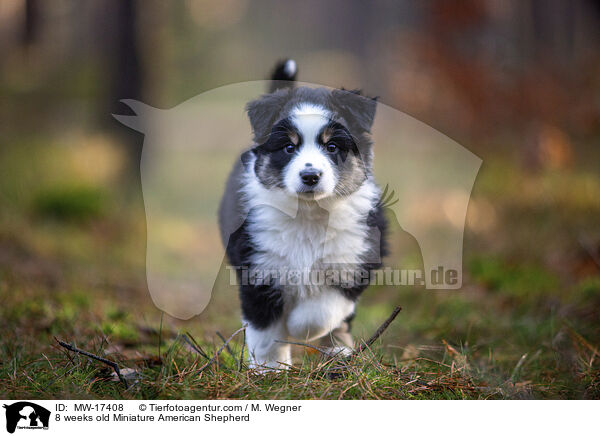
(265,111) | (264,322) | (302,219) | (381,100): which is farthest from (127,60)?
(264,322)

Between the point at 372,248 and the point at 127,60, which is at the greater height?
the point at 127,60

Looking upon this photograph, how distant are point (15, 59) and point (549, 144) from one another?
4.30 m

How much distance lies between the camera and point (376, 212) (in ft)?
9.21

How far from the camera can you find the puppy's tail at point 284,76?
276 centimetres

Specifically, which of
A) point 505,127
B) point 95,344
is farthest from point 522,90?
point 95,344

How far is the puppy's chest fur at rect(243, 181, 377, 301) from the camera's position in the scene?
2688mm

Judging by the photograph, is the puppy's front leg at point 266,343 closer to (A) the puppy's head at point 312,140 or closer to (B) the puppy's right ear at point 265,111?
(A) the puppy's head at point 312,140

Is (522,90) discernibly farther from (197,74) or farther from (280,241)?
(280,241)

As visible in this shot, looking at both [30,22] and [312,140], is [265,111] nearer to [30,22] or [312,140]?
[312,140]

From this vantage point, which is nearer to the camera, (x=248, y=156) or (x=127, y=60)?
(x=248, y=156)

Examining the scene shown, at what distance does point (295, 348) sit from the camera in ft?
10.3
